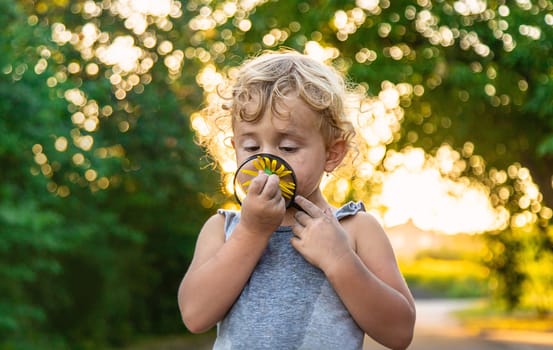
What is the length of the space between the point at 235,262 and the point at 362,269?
0.94 feet

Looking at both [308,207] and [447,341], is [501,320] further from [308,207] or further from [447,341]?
[308,207]

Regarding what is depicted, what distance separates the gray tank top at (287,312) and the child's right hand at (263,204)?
12 cm

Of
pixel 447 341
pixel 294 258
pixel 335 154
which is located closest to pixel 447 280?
pixel 447 341

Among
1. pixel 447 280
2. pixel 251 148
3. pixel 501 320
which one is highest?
pixel 447 280

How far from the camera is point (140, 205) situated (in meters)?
16.5

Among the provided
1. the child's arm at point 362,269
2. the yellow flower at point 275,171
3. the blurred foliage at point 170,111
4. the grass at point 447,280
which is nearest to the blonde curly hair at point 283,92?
the yellow flower at point 275,171

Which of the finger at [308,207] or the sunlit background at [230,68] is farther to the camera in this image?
the sunlit background at [230,68]

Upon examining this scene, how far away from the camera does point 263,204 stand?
2.21 m

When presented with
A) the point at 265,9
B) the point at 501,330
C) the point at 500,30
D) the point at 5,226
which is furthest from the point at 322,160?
the point at 501,330

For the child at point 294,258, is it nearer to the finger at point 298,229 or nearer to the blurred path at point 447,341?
the finger at point 298,229

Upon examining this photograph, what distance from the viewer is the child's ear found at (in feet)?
8.04

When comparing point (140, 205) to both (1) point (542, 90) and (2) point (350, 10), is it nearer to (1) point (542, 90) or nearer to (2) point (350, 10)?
(2) point (350, 10)

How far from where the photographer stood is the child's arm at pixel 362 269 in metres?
2.23

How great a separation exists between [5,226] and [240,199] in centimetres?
696
